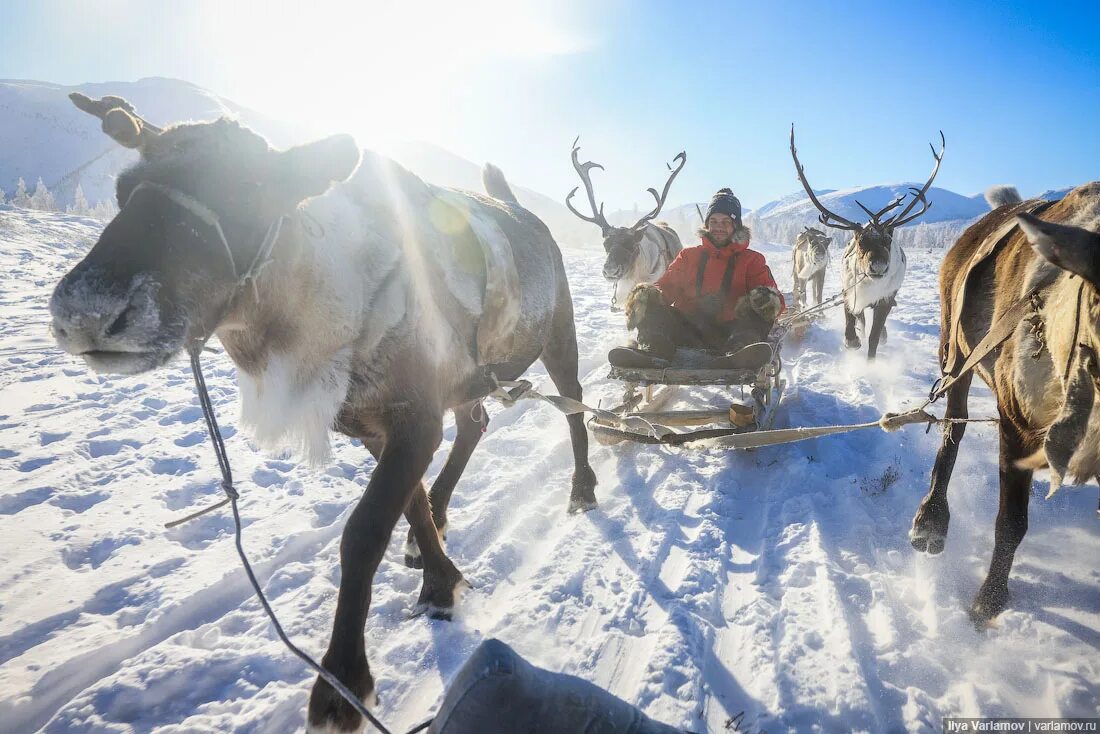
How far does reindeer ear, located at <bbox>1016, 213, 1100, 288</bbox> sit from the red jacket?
13.2 feet

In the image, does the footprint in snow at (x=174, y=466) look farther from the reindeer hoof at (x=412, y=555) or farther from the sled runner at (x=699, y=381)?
the sled runner at (x=699, y=381)

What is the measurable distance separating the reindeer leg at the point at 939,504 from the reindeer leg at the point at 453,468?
265 cm

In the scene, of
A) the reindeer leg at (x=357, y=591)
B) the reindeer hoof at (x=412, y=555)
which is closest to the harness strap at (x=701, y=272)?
the reindeer hoof at (x=412, y=555)

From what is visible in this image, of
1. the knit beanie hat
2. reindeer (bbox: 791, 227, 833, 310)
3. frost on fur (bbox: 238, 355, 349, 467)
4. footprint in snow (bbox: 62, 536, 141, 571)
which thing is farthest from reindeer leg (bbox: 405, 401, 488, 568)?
reindeer (bbox: 791, 227, 833, 310)

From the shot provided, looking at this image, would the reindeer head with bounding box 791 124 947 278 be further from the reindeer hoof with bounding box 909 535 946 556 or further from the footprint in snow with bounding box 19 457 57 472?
the footprint in snow with bounding box 19 457 57 472

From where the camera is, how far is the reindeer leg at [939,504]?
2994mm

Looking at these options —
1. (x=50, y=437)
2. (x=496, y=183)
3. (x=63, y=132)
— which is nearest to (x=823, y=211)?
(x=496, y=183)

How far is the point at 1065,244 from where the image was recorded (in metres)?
1.26

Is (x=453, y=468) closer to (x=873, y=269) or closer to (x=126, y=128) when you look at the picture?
(x=126, y=128)

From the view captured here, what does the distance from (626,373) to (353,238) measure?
290 centimetres

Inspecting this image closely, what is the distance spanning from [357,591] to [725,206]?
16.9 ft

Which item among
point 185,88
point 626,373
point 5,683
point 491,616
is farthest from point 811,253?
point 185,88

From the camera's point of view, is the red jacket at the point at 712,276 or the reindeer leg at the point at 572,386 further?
the red jacket at the point at 712,276

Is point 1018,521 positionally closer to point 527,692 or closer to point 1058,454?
point 1058,454
